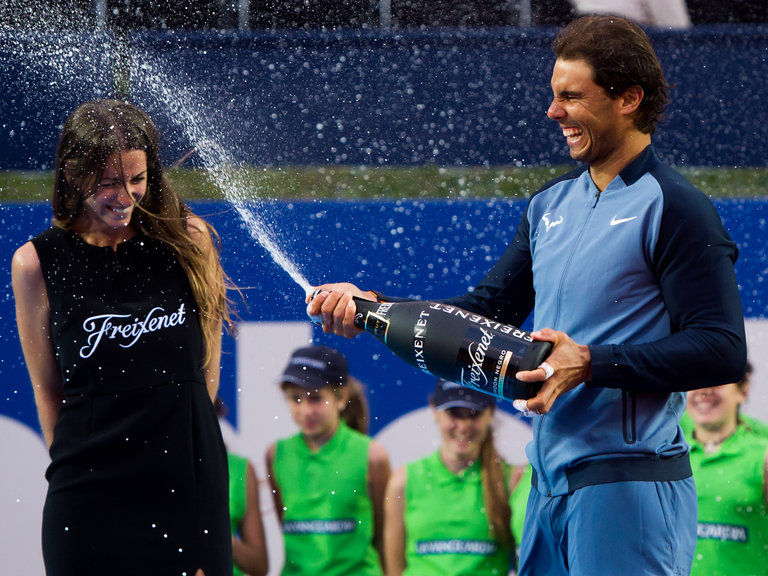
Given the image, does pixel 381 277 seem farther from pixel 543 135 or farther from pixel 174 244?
pixel 543 135

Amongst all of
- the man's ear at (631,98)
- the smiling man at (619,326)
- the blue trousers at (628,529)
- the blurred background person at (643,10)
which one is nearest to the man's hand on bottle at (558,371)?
the smiling man at (619,326)

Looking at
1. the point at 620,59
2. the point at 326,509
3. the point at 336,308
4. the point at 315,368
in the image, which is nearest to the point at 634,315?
the point at 620,59

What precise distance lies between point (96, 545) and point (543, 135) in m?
2.56

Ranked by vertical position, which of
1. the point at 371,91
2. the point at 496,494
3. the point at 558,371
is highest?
the point at 371,91

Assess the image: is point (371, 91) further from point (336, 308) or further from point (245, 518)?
point (336, 308)

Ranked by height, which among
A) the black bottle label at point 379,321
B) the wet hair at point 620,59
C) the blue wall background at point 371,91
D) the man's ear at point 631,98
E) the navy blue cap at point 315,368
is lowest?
the navy blue cap at point 315,368

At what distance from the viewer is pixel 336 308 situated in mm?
1979

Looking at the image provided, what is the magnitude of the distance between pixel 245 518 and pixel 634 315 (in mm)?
1763

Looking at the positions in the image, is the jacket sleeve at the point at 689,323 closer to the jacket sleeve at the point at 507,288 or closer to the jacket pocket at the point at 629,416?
the jacket pocket at the point at 629,416

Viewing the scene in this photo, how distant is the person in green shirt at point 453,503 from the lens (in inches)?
121

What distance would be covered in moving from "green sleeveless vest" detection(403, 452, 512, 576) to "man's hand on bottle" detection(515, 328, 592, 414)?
1.47 m

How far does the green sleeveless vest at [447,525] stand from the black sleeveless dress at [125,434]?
1.01 meters

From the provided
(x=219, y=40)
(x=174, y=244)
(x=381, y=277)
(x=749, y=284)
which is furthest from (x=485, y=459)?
(x=219, y=40)

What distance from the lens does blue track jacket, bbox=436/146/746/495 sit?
166 cm
